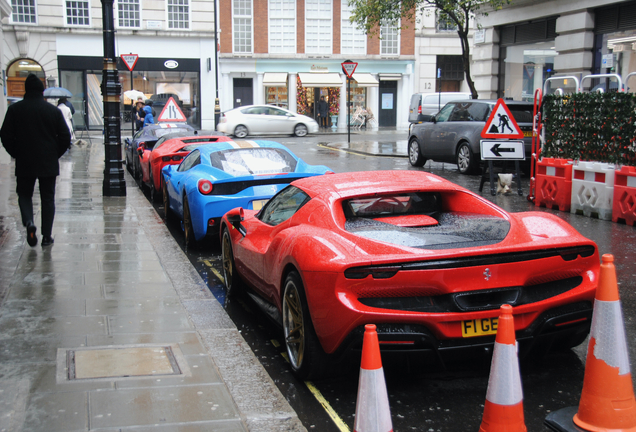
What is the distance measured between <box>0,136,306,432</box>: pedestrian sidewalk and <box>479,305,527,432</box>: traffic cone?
1.03m

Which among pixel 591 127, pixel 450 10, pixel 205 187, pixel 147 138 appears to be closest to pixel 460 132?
pixel 591 127

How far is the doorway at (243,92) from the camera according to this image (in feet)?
144

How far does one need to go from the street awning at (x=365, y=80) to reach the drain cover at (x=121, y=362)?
39786 millimetres

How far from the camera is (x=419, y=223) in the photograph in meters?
4.75

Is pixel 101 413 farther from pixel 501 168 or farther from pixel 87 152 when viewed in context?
pixel 87 152

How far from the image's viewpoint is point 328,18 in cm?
4438

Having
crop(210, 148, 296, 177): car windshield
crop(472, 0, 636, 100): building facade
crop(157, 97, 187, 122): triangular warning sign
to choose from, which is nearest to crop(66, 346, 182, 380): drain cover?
crop(210, 148, 296, 177): car windshield

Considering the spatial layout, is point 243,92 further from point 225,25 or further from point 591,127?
point 591,127

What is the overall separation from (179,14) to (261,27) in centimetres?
612


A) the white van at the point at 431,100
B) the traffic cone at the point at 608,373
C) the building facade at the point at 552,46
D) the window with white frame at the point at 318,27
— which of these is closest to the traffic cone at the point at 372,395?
the traffic cone at the point at 608,373

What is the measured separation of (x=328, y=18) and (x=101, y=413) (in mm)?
42992

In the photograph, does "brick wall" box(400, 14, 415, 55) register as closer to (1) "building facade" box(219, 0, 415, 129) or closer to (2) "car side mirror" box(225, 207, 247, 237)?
(1) "building facade" box(219, 0, 415, 129)

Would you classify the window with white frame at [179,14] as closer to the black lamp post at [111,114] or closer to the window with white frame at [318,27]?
the window with white frame at [318,27]

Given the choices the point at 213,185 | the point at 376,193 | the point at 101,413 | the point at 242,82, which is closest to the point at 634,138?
the point at 213,185
